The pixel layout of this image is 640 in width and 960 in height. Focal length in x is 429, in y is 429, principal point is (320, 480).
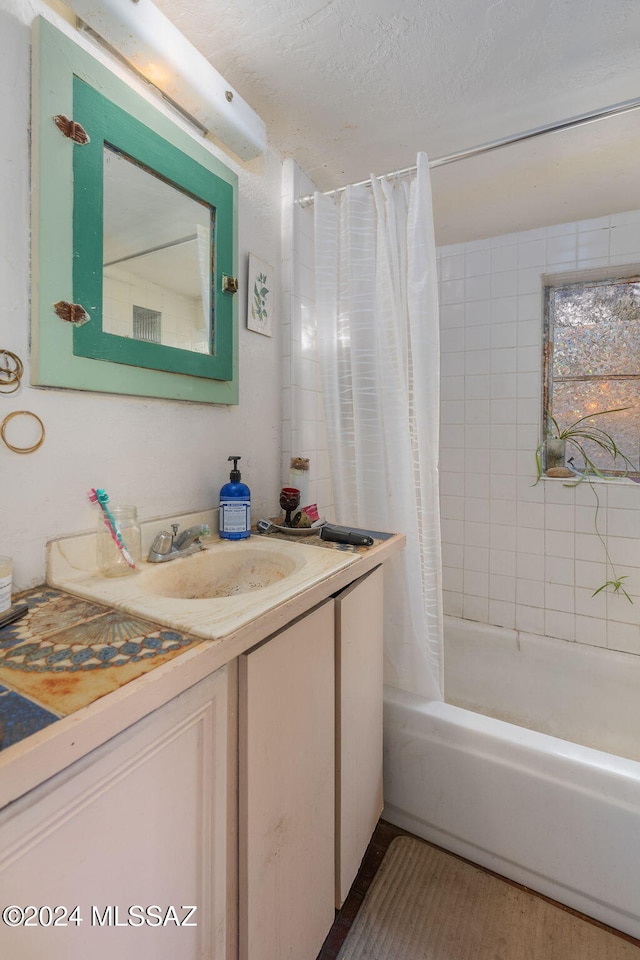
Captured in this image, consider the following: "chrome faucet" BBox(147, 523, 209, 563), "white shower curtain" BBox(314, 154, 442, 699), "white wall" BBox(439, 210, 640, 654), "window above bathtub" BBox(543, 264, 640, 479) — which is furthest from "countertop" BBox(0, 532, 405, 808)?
"window above bathtub" BBox(543, 264, 640, 479)

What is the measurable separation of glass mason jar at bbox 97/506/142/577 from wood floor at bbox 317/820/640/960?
0.99 m

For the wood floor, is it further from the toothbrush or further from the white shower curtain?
the toothbrush

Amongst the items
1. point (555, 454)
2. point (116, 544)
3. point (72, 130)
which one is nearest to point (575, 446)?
point (555, 454)

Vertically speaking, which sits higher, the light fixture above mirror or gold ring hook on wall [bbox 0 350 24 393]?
the light fixture above mirror

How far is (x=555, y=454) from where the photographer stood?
2.05m

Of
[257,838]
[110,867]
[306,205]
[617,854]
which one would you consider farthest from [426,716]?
[306,205]

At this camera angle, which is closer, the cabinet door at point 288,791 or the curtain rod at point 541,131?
the cabinet door at point 288,791

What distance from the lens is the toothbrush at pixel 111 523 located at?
0.90 metres

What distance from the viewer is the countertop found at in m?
0.40

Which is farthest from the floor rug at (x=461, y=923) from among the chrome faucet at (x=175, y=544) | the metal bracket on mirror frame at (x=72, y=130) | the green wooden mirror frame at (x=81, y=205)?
the metal bracket on mirror frame at (x=72, y=130)

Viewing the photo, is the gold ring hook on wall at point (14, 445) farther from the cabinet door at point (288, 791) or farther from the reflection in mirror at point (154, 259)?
the cabinet door at point (288, 791)

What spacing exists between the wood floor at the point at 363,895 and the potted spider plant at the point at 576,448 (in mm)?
1515

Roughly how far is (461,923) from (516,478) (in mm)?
1632

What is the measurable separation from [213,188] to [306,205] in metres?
0.47
